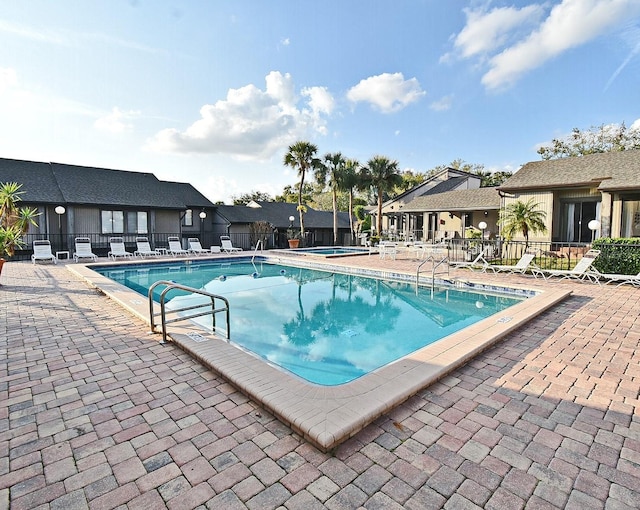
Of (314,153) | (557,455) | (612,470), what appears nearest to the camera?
(612,470)

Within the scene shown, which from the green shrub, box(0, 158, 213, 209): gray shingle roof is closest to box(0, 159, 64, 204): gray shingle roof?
box(0, 158, 213, 209): gray shingle roof

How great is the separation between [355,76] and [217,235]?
1356 cm

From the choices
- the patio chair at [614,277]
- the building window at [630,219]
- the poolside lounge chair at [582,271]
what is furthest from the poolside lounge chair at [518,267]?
the building window at [630,219]

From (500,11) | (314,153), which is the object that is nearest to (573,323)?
(500,11)

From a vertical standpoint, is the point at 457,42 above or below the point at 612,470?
above

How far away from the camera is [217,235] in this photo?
956 inches

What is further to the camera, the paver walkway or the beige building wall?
the beige building wall

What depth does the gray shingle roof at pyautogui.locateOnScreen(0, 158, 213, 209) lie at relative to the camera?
683 inches

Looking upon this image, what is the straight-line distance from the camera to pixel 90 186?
62.9 feet

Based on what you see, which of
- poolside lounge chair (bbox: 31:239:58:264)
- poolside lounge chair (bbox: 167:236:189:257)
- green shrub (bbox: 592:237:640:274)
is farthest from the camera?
poolside lounge chair (bbox: 167:236:189:257)

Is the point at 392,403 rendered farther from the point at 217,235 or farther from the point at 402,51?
the point at 217,235

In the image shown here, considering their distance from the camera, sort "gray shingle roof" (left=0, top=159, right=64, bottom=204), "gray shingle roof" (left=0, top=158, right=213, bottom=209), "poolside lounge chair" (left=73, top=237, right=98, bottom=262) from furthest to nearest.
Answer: "gray shingle roof" (left=0, top=158, right=213, bottom=209) → "gray shingle roof" (left=0, top=159, right=64, bottom=204) → "poolside lounge chair" (left=73, top=237, right=98, bottom=262)

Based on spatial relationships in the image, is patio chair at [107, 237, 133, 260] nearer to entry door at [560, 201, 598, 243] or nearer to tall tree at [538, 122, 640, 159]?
entry door at [560, 201, 598, 243]

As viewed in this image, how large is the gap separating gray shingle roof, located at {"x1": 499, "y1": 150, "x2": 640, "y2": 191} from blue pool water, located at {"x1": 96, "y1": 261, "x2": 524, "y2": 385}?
8.10 m
